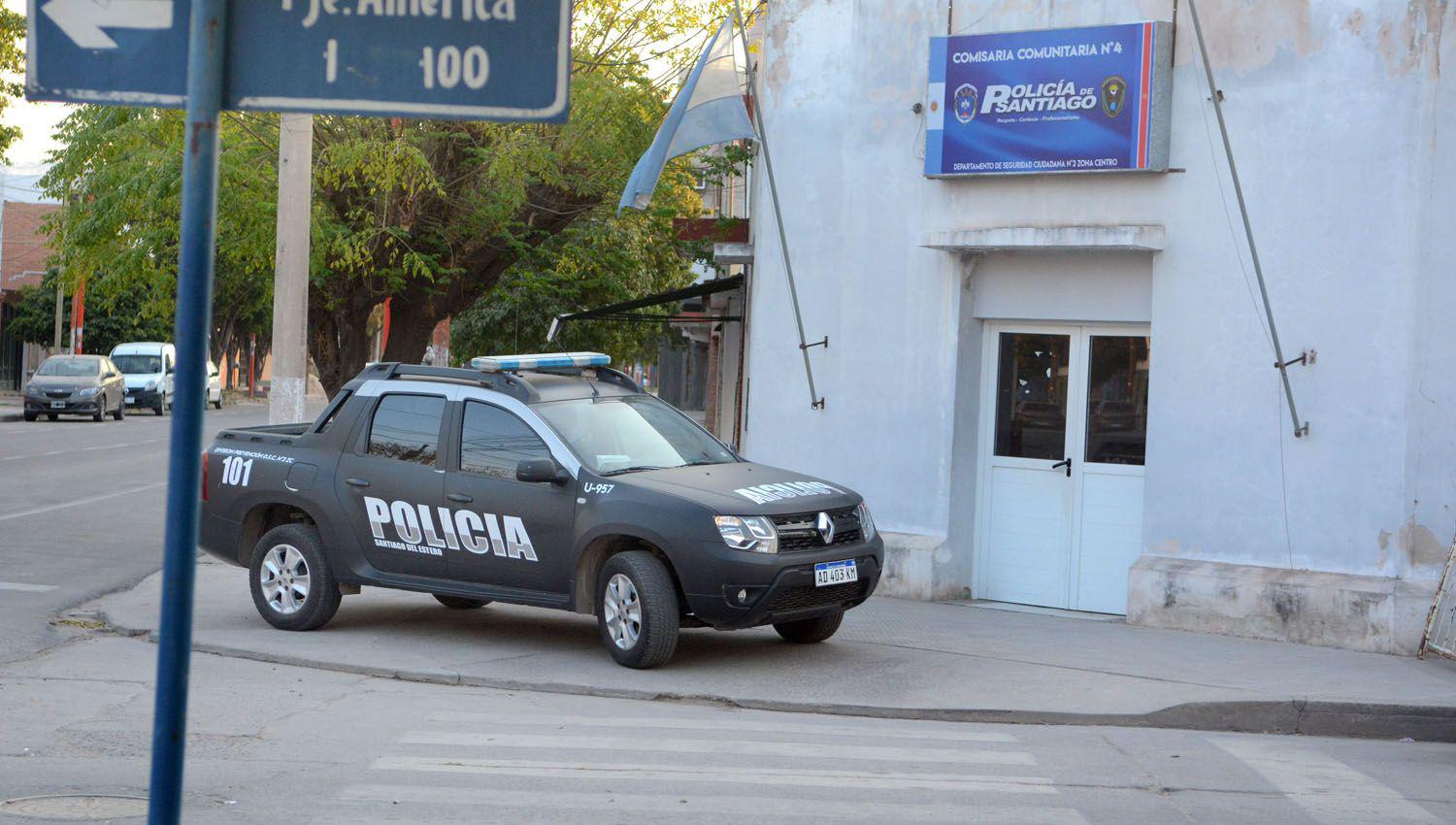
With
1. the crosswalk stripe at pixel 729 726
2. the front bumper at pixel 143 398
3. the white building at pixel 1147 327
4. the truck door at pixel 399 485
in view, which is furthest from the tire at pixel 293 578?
the front bumper at pixel 143 398

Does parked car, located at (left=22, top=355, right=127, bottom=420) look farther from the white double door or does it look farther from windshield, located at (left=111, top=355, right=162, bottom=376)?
the white double door

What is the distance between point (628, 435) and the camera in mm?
10219

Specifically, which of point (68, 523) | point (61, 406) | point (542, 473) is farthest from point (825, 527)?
point (61, 406)

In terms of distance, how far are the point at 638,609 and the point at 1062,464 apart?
470 cm

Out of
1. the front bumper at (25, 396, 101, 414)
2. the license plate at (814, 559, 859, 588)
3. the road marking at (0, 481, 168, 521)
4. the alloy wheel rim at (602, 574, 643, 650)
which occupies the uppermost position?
the front bumper at (25, 396, 101, 414)

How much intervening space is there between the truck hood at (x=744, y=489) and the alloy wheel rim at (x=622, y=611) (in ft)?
2.03

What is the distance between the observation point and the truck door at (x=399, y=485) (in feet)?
33.2

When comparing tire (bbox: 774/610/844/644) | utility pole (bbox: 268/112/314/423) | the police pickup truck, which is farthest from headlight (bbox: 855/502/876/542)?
utility pole (bbox: 268/112/314/423)

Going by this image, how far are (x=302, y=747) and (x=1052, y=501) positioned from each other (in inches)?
284

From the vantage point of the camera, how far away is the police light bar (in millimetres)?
10328

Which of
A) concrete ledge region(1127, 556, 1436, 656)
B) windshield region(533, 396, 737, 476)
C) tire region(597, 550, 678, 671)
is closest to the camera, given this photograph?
tire region(597, 550, 678, 671)

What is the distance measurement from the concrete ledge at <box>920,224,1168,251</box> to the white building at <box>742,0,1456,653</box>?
1.0 inches

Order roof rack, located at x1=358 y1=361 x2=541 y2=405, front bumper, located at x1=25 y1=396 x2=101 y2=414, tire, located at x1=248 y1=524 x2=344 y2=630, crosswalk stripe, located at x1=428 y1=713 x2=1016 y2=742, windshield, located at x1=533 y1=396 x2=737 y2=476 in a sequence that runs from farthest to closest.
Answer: front bumper, located at x1=25 y1=396 x2=101 y2=414
tire, located at x1=248 y1=524 x2=344 y2=630
roof rack, located at x1=358 y1=361 x2=541 y2=405
windshield, located at x1=533 y1=396 x2=737 y2=476
crosswalk stripe, located at x1=428 y1=713 x2=1016 y2=742

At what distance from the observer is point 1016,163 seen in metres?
12.3
